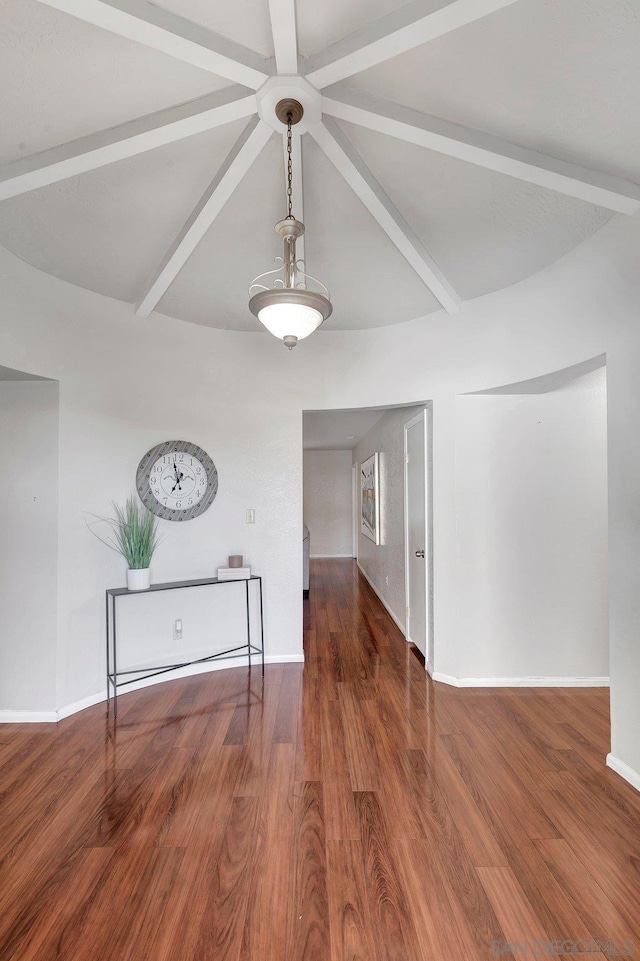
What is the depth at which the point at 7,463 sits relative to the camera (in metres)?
2.97

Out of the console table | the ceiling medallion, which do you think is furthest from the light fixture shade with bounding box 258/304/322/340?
the console table

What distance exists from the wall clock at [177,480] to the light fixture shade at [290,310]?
192 centimetres

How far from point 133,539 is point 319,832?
2.11 meters

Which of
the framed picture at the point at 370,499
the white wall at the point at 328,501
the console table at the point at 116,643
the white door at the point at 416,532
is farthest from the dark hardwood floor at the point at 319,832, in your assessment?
the white wall at the point at 328,501

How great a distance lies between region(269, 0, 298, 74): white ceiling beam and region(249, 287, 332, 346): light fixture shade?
727mm

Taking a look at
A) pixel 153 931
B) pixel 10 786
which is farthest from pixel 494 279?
pixel 10 786

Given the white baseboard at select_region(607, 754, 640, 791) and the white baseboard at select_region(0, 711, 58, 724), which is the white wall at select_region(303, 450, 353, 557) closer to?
the white baseboard at select_region(0, 711, 58, 724)

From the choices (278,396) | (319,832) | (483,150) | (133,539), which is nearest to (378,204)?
(483,150)

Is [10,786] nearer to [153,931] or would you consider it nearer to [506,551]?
[153,931]

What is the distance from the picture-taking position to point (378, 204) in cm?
229

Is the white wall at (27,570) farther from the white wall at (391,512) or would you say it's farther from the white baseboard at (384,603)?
the white baseboard at (384,603)

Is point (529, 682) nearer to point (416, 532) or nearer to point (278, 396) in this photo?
point (416, 532)

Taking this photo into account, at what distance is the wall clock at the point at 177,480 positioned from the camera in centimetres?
353

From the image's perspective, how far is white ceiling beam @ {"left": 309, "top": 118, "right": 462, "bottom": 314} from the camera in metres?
1.97
